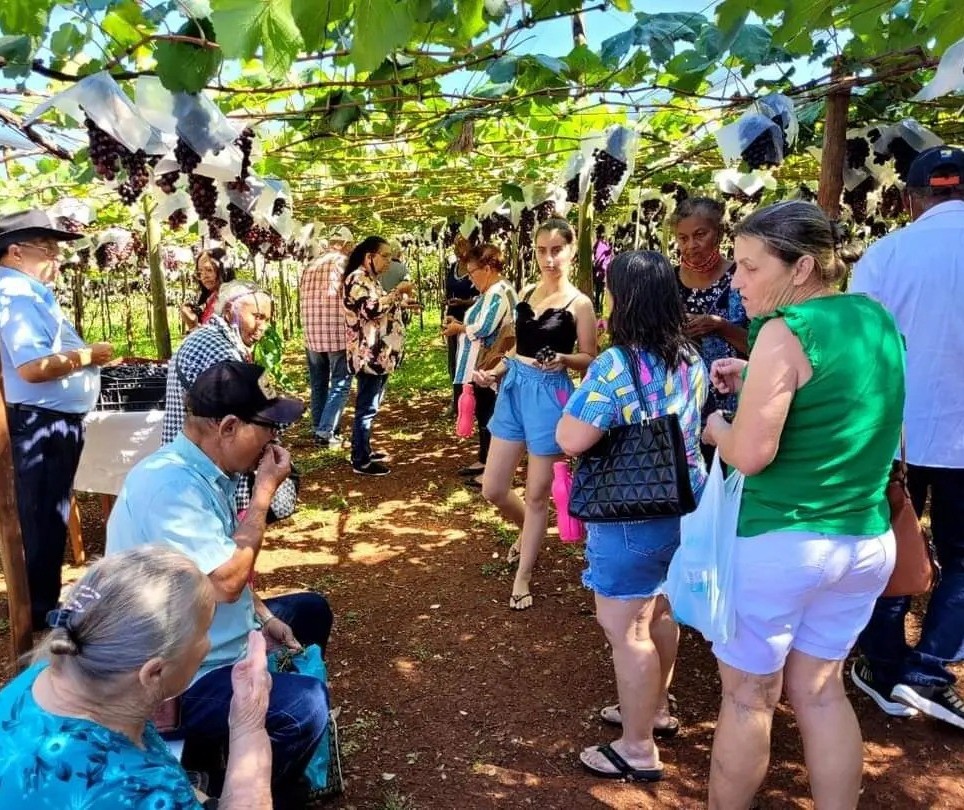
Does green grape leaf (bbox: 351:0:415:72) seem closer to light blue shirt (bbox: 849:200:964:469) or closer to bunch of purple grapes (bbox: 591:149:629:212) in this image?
light blue shirt (bbox: 849:200:964:469)

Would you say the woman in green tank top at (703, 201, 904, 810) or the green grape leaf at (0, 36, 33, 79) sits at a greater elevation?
the green grape leaf at (0, 36, 33, 79)

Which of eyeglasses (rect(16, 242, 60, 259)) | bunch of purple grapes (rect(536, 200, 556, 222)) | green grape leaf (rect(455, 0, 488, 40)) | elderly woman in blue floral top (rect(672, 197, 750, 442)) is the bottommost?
elderly woman in blue floral top (rect(672, 197, 750, 442))

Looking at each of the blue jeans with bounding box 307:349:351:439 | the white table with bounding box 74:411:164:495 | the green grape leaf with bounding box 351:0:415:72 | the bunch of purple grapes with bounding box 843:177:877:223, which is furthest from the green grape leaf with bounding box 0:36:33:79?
the bunch of purple grapes with bounding box 843:177:877:223

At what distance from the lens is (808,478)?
1767 millimetres

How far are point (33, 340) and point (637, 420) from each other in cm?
267

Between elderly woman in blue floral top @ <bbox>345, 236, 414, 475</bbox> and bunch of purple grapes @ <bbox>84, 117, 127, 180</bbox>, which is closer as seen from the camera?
bunch of purple grapes @ <bbox>84, 117, 127, 180</bbox>

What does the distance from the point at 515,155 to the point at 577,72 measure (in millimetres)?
2998

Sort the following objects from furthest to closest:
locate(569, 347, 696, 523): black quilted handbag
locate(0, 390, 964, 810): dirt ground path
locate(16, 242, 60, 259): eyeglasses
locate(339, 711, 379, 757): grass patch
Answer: locate(16, 242, 60, 259): eyeglasses < locate(339, 711, 379, 757): grass patch < locate(0, 390, 964, 810): dirt ground path < locate(569, 347, 696, 523): black quilted handbag

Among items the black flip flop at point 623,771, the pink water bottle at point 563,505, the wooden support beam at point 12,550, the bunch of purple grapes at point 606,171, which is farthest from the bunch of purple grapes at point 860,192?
the wooden support beam at point 12,550

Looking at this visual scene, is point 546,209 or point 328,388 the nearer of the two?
point 328,388

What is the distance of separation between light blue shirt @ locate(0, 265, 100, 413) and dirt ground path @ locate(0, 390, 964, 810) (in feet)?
3.85

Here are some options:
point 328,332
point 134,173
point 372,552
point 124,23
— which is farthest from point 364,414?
point 124,23

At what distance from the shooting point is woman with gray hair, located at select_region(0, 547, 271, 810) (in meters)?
1.23

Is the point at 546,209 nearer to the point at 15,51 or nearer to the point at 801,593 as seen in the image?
the point at 15,51
